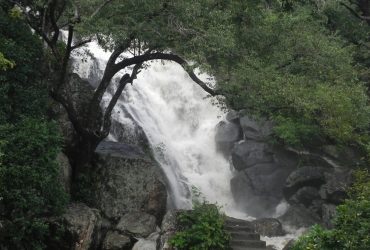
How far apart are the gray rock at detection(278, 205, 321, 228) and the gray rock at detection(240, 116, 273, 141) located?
4.80 meters

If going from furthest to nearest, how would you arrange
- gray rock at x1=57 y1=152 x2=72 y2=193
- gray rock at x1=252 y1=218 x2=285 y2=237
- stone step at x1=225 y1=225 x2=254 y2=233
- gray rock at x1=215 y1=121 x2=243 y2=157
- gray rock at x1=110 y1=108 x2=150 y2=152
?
gray rock at x1=215 y1=121 x2=243 y2=157 < gray rock at x1=110 y1=108 x2=150 y2=152 < gray rock at x1=252 y1=218 x2=285 y2=237 < stone step at x1=225 y1=225 x2=254 y2=233 < gray rock at x1=57 y1=152 x2=72 y2=193

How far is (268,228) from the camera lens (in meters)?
18.6

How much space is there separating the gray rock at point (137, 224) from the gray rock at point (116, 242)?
30 centimetres

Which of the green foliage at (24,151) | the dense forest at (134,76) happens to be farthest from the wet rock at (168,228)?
the green foliage at (24,151)

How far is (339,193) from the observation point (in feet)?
62.2

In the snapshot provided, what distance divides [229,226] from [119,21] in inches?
305

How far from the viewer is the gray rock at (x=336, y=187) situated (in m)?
18.9

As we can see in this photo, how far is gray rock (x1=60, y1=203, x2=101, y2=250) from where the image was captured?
1320 cm

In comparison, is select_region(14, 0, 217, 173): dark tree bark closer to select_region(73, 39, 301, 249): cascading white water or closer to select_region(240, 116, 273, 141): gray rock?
select_region(73, 39, 301, 249): cascading white water

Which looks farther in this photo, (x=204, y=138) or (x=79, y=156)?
(x=204, y=138)

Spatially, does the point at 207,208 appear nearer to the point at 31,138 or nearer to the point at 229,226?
the point at 229,226

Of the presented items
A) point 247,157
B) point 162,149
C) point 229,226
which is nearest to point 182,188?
point 162,149

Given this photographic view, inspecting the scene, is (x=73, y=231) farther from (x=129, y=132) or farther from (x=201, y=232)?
(x=129, y=132)

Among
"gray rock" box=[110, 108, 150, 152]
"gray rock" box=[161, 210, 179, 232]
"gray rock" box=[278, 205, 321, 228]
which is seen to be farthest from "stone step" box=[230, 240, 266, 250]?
"gray rock" box=[110, 108, 150, 152]
